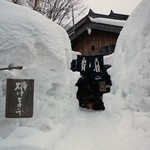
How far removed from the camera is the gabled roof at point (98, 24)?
12824 mm

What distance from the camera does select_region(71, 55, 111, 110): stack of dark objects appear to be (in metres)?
7.63

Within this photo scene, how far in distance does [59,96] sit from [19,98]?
140 centimetres

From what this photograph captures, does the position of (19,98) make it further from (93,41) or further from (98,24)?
(93,41)

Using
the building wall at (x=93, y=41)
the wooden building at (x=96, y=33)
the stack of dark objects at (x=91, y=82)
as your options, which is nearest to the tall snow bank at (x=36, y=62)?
the stack of dark objects at (x=91, y=82)

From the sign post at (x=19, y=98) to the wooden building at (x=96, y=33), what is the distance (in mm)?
8515

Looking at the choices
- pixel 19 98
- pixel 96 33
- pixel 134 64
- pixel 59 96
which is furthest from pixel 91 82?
pixel 96 33

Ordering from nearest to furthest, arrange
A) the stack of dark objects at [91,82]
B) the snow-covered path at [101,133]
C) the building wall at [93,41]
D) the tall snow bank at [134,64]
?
the snow-covered path at [101,133] < the tall snow bank at [134,64] < the stack of dark objects at [91,82] < the building wall at [93,41]

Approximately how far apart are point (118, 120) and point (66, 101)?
1417 mm

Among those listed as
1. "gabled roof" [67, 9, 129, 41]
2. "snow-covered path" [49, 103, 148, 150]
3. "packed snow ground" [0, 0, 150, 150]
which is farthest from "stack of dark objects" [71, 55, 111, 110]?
"gabled roof" [67, 9, 129, 41]

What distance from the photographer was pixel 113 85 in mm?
7762

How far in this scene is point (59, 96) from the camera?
20.3 ft

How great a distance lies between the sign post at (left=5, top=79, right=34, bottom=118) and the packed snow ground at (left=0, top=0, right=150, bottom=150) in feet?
1.44

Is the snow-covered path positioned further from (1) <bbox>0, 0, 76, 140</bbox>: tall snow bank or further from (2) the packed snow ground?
(1) <bbox>0, 0, 76, 140</bbox>: tall snow bank

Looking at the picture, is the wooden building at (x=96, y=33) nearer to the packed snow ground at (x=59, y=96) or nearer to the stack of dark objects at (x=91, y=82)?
the stack of dark objects at (x=91, y=82)
